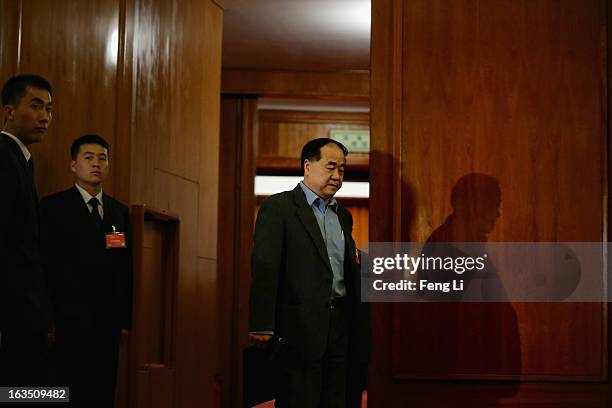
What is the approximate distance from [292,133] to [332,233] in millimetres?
5725

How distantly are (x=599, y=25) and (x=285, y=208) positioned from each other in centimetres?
166

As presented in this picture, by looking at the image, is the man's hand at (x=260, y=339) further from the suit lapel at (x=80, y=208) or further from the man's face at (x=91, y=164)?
the man's face at (x=91, y=164)

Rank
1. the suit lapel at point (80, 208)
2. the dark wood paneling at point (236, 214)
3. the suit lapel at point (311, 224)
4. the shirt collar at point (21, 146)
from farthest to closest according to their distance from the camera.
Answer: the dark wood paneling at point (236, 214) → the suit lapel at point (80, 208) → the suit lapel at point (311, 224) → the shirt collar at point (21, 146)

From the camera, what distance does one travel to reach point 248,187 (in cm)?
756

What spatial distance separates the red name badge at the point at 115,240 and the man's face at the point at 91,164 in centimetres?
23

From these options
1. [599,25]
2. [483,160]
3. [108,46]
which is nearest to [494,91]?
[483,160]

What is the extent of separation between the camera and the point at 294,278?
3.20 m

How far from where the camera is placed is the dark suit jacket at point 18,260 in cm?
262

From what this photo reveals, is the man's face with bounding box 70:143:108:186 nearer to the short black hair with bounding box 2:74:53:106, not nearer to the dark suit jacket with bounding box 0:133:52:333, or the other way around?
the short black hair with bounding box 2:74:53:106

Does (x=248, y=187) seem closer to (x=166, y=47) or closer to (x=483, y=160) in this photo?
(x=166, y=47)

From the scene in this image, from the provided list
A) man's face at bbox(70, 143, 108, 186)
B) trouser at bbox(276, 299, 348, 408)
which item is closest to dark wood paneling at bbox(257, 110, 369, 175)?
man's face at bbox(70, 143, 108, 186)

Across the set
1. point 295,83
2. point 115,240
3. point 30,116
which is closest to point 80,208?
point 115,240

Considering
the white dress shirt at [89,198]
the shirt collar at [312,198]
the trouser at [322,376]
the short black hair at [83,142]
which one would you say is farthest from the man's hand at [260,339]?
the short black hair at [83,142]

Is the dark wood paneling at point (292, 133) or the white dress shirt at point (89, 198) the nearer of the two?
the white dress shirt at point (89, 198)
